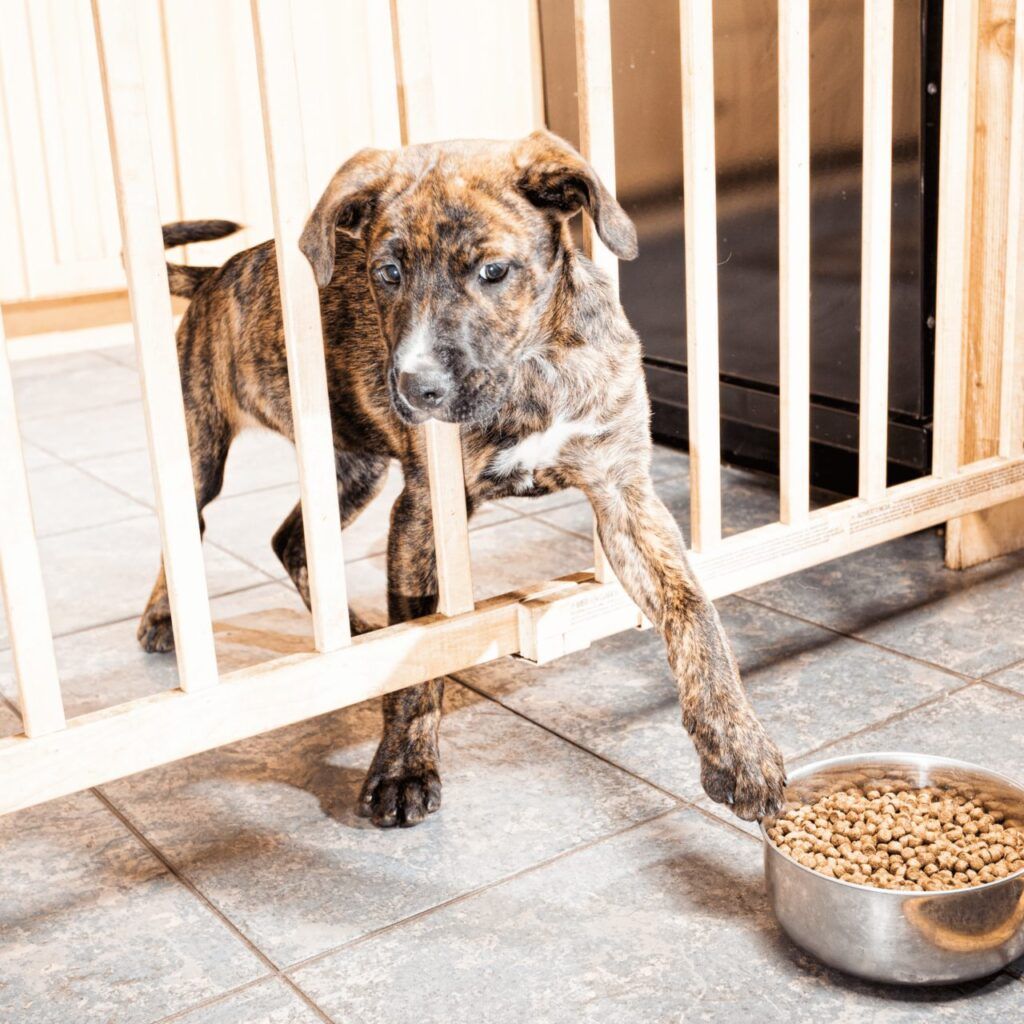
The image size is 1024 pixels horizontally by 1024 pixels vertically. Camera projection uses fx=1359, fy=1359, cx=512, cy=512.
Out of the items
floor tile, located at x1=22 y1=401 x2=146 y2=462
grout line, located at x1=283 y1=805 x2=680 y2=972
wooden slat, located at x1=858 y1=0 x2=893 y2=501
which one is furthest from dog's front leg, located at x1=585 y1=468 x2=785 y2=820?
floor tile, located at x1=22 y1=401 x2=146 y2=462

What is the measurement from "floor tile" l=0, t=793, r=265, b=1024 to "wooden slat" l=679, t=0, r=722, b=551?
3.50 ft

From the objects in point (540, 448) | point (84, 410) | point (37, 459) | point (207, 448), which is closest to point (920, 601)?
point (540, 448)

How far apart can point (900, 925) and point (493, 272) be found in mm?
1008

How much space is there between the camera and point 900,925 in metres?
1.59

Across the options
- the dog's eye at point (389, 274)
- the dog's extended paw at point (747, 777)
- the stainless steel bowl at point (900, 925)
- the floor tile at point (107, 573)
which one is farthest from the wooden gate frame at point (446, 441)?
the floor tile at point (107, 573)

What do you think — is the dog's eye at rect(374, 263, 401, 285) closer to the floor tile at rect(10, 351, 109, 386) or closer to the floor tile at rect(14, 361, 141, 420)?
the floor tile at rect(14, 361, 141, 420)

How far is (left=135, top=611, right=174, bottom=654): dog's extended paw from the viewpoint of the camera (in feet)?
9.31

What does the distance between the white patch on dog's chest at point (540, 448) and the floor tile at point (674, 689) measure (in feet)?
1.72

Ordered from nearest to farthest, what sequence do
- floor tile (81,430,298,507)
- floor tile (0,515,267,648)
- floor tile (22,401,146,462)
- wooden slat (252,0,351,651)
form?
wooden slat (252,0,351,651) → floor tile (0,515,267,648) → floor tile (81,430,298,507) → floor tile (22,401,146,462)

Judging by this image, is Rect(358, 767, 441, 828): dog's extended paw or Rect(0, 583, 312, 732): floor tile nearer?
Rect(358, 767, 441, 828): dog's extended paw

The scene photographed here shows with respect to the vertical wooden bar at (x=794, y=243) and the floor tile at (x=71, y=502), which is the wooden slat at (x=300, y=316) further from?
the floor tile at (x=71, y=502)

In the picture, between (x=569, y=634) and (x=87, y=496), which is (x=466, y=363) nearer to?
(x=569, y=634)

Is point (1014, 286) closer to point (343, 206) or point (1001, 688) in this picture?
point (1001, 688)

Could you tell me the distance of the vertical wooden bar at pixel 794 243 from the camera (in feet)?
7.49
